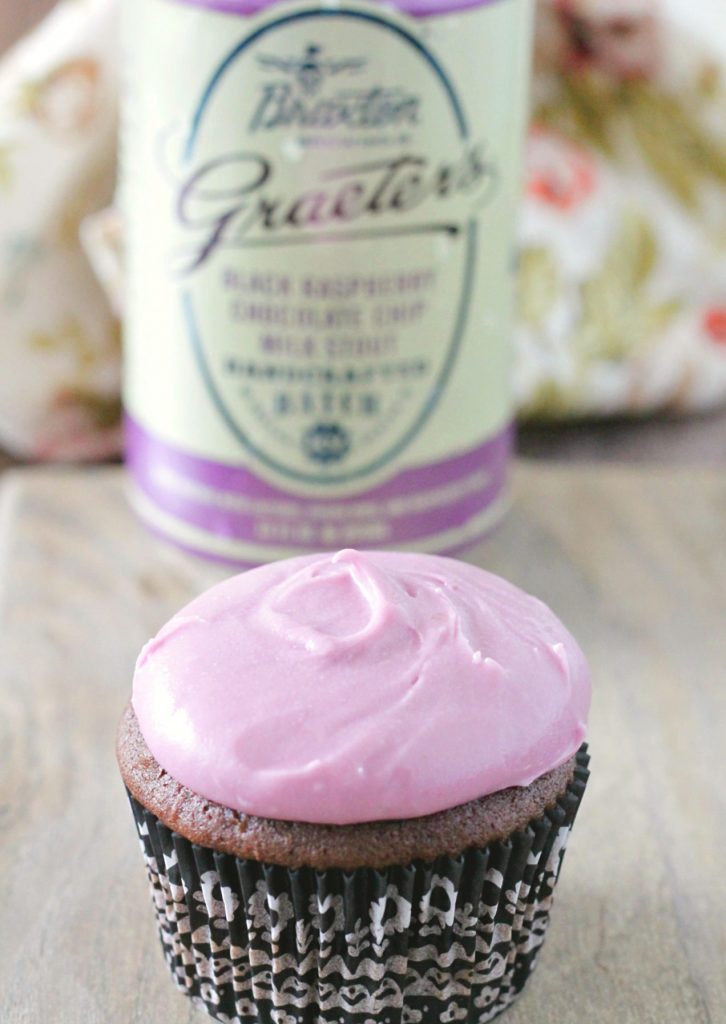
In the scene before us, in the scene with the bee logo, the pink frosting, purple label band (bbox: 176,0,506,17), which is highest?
purple label band (bbox: 176,0,506,17)

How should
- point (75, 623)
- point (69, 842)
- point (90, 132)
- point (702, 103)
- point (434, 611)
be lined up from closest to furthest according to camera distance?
1. point (434, 611)
2. point (69, 842)
3. point (75, 623)
4. point (90, 132)
5. point (702, 103)

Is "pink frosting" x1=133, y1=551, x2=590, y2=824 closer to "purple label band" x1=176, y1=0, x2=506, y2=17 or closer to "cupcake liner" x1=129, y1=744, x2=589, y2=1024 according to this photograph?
"cupcake liner" x1=129, y1=744, x2=589, y2=1024

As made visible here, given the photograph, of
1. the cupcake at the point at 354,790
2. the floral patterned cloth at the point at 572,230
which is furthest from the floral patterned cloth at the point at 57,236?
the cupcake at the point at 354,790

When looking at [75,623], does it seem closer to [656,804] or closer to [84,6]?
[656,804]

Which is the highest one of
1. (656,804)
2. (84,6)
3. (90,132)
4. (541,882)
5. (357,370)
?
(84,6)

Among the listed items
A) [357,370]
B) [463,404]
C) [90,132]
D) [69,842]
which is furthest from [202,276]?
[69,842]

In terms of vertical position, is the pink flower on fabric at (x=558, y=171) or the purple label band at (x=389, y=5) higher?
the purple label band at (x=389, y=5)

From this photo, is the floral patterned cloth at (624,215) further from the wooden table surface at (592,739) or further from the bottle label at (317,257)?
the bottle label at (317,257)

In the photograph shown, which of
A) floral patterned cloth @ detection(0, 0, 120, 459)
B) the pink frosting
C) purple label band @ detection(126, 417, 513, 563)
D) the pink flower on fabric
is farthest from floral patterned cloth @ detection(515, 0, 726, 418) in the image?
the pink frosting
